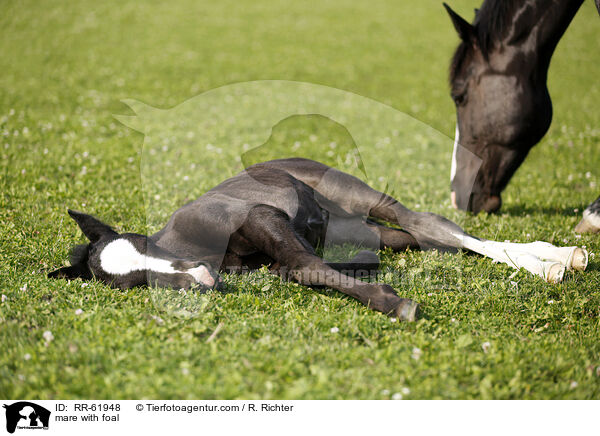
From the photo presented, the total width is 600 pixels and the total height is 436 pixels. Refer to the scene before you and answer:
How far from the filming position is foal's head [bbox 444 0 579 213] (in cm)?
526

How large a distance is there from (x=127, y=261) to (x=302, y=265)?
50.9 inches

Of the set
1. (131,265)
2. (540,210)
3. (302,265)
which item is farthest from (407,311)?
(540,210)

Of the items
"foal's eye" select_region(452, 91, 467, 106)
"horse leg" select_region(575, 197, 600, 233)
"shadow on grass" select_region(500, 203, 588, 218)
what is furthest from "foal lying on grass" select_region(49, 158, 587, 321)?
"shadow on grass" select_region(500, 203, 588, 218)

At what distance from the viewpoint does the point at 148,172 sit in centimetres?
751

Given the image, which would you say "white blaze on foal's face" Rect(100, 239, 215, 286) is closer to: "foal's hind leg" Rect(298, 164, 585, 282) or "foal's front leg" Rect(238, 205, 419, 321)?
"foal's front leg" Rect(238, 205, 419, 321)

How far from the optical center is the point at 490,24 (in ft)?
17.8

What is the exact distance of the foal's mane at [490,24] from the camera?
5.34 meters

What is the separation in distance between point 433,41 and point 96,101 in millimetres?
13695

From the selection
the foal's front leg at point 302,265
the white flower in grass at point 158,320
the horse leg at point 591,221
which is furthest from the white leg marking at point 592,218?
the white flower in grass at point 158,320

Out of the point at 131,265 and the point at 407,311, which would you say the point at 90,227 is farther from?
the point at 407,311

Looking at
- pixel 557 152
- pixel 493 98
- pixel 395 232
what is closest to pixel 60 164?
pixel 395 232

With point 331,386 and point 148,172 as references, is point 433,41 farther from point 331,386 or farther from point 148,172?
point 331,386

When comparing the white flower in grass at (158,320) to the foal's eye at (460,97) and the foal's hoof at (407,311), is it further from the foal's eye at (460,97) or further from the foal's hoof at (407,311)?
the foal's eye at (460,97)

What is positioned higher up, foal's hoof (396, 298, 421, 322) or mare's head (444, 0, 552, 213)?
mare's head (444, 0, 552, 213)
